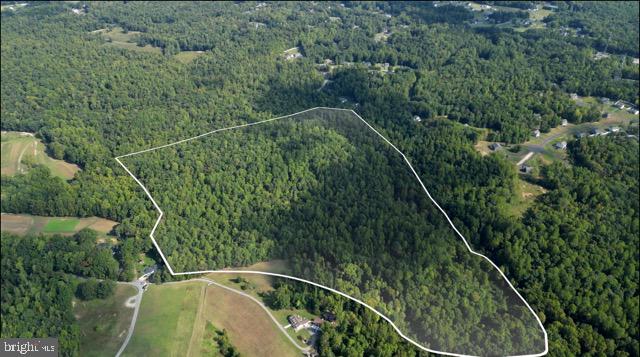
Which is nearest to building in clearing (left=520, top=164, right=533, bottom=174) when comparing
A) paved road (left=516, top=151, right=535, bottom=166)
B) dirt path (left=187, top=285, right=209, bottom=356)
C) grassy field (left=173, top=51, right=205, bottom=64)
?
paved road (left=516, top=151, right=535, bottom=166)

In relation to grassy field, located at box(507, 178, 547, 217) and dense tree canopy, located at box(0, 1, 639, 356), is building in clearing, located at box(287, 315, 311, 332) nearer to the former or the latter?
dense tree canopy, located at box(0, 1, 639, 356)

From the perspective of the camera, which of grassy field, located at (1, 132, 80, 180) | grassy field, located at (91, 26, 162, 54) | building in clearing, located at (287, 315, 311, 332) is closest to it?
building in clearing, located at (287, 315, 311, 332)

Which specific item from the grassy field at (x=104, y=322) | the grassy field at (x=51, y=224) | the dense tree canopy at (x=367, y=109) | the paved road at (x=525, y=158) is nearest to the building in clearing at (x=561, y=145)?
the dense tree canopy at (x=367, y=109)

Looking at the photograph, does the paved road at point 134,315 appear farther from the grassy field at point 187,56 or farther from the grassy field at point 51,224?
the grassy field at point 187,56

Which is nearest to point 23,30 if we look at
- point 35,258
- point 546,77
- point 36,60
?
point 36,60

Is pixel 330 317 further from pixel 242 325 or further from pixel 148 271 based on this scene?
pixel 148 271

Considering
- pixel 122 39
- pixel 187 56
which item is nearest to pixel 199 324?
pixel 187 56

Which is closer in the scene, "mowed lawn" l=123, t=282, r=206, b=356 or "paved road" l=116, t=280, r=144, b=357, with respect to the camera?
"mowed lawn" l=123, t=282, r=206, b=356
